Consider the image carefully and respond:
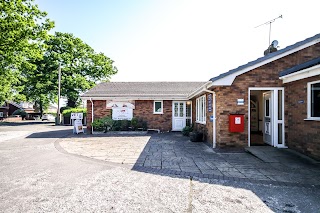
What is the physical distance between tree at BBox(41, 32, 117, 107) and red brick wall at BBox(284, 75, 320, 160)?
90.5ft

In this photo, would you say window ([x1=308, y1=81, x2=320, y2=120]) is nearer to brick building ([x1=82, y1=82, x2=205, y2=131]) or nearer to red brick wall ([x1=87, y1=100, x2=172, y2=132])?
brick building ([x1=82, y1=82, x2=205, y2=131])

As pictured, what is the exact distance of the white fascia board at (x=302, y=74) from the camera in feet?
18.8

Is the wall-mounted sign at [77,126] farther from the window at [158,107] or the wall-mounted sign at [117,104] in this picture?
the window at [158,107]

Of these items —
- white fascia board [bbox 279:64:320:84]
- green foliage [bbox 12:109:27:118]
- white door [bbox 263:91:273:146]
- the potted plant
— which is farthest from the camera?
green foliage [bbox 12:109:27:118]

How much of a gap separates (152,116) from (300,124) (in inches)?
379

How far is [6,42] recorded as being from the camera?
14.0m

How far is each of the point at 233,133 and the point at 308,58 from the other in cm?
417

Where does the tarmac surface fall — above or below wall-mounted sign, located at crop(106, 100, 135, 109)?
below

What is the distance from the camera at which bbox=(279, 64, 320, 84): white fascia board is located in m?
5.74

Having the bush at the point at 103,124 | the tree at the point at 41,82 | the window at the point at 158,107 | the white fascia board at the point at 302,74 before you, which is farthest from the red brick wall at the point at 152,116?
the tree at the point at 41,82

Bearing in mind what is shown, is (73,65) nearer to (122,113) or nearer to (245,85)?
(122,113)

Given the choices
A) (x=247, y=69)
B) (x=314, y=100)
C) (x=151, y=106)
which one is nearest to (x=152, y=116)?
(x=151, y=106)

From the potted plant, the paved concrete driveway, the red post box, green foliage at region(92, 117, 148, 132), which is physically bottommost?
the paved concrete driveway

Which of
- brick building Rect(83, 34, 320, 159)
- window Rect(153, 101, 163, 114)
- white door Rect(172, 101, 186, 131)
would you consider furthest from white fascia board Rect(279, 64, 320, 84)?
window Rect(153, 101, 163, 114)
